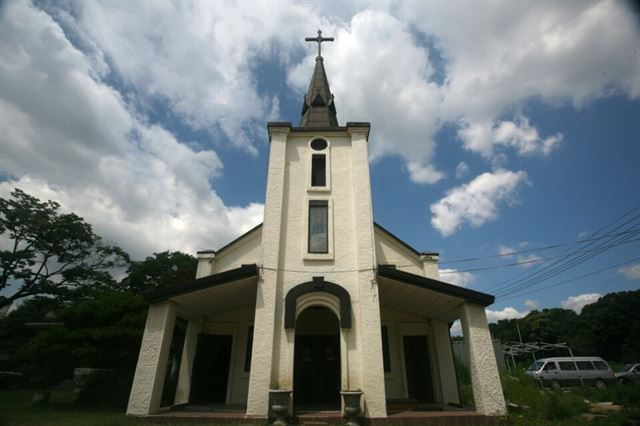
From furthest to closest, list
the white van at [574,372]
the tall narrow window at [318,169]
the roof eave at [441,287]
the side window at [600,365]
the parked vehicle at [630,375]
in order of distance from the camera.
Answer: the parked vehicle at [630,375] → the side window at [600,365] → the white van at [574,372] → the tall narrow window at [318,169] → the roof eave at [441,287]

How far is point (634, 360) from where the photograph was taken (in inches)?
1569

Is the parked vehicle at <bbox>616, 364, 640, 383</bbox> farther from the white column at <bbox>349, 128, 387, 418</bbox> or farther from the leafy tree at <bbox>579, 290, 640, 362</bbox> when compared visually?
the leafy tree at <bbox>579, 290, 640, 362</bbox>

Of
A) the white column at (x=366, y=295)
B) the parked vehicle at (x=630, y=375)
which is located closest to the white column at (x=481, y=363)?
the white column at (x=366, y=295)

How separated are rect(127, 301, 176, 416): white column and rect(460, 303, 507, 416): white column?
8793 millimetres

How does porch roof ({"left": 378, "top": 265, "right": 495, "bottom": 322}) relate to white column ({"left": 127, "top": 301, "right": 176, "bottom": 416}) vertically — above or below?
above

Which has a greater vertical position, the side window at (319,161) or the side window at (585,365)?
the side window at (319,161)

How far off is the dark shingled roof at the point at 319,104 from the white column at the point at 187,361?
372 inches

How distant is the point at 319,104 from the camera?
1559 cm

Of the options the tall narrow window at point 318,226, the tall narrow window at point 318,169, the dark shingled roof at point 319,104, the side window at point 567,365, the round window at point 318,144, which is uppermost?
the dark shingled roof at point 319,104

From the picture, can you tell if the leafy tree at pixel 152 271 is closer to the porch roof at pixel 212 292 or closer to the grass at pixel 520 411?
the grass at pixel 520 411

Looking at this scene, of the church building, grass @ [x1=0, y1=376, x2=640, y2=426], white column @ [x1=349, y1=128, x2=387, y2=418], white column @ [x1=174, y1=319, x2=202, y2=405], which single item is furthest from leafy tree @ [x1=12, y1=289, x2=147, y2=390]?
white column @ [x1=349, y1=128, x2=387, y2=418]

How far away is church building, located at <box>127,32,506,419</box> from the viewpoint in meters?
9.02

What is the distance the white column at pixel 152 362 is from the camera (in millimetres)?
8308

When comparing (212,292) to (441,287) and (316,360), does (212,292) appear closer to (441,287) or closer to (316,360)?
(316,360)
